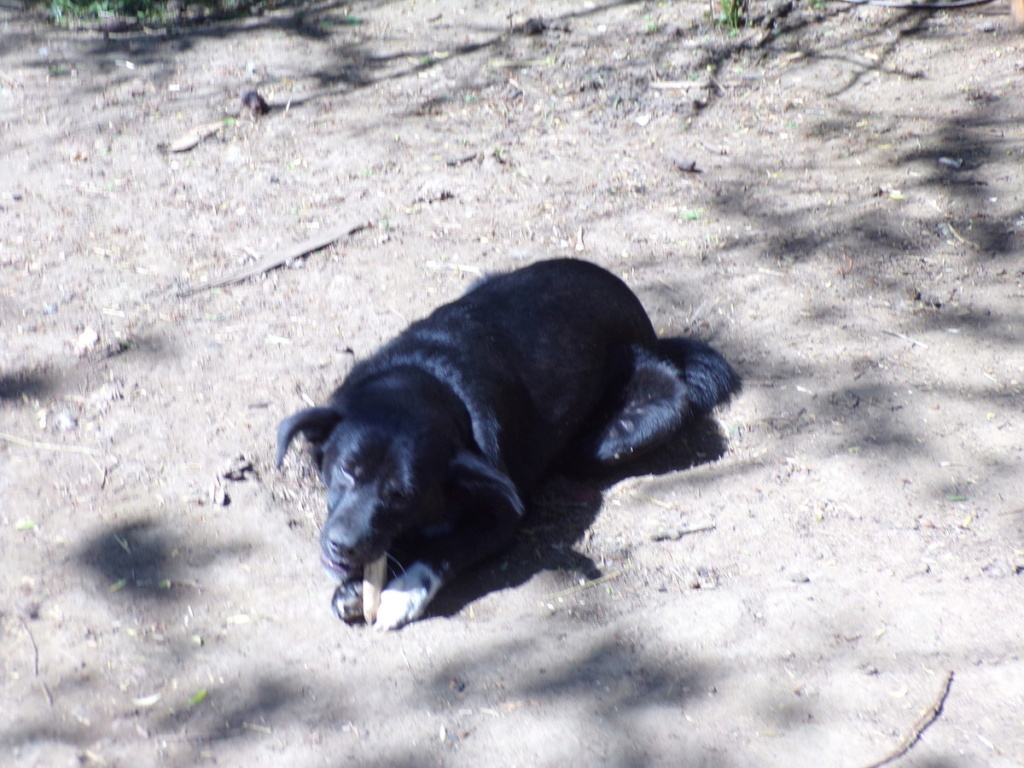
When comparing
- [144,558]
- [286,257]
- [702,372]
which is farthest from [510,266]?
[144,558]

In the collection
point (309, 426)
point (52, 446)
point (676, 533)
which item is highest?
point (309, 426)

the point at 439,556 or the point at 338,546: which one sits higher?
the point at 338,546

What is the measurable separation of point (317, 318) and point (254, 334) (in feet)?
1.08

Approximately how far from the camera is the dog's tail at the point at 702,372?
4680 mm

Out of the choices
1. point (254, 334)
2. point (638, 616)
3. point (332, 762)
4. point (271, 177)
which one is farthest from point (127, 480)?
point (271, 177)

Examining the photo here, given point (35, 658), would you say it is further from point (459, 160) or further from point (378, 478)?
point (459, 160)

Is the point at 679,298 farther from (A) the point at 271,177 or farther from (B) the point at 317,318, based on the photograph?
(A) the point at 271,177

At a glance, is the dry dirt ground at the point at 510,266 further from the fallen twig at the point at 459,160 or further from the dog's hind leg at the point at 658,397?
the dog's hind leg at the point at 658,397

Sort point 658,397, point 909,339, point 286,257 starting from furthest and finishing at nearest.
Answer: point 286,257 → point 909,339 → point 658,397

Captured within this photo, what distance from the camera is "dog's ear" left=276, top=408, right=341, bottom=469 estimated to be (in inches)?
141

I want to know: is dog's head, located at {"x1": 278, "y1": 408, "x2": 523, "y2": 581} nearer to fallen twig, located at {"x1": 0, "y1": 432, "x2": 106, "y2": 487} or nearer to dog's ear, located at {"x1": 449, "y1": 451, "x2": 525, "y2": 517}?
dog's ear, located at {"x1": 449, "y1": 451, "x2": 525, "y2": 517}

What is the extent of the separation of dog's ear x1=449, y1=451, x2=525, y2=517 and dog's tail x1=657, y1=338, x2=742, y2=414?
123cm

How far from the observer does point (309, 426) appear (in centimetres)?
367

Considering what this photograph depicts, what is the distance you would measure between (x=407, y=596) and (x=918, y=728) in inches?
67.5
